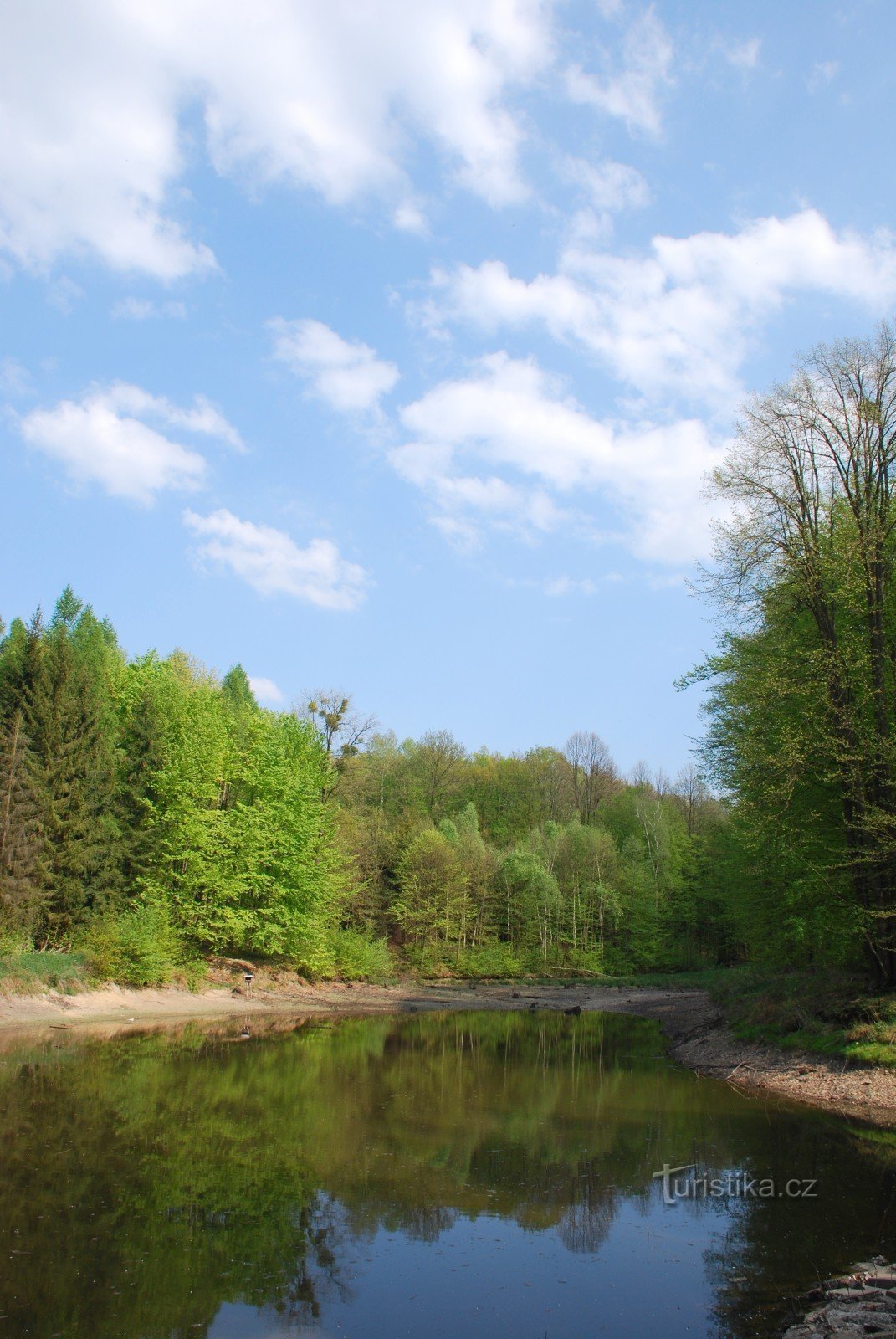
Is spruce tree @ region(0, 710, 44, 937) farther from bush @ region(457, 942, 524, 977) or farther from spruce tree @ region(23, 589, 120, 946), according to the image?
bush @ region(457, 942, 524, 977)

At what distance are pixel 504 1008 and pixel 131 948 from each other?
20731 mm

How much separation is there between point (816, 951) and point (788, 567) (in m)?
12.4

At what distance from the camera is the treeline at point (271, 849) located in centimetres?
3250

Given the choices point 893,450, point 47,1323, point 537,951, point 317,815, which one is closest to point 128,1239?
point 47,1323

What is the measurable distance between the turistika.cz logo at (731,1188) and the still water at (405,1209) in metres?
0.07

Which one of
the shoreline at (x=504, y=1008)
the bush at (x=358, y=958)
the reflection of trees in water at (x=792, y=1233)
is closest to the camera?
the reflection of trees in water at (x=792, y=1233)

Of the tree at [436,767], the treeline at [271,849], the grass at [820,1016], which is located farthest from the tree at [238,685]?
the grass at [820,1016]

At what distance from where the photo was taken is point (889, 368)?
68.9 feet

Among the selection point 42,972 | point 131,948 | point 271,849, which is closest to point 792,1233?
point 42,972

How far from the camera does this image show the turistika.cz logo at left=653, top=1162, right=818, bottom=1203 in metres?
11.3

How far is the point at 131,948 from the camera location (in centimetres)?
3234

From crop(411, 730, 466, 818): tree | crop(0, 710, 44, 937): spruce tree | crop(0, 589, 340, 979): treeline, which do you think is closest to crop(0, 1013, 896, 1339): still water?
crop(0, 710, 44, 937): spruce tree

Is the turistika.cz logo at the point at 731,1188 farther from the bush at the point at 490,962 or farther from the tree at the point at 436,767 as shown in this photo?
the tree at the point at 436,767

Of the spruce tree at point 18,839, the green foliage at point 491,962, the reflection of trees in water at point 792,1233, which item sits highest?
the spruce tree at point 18,839
